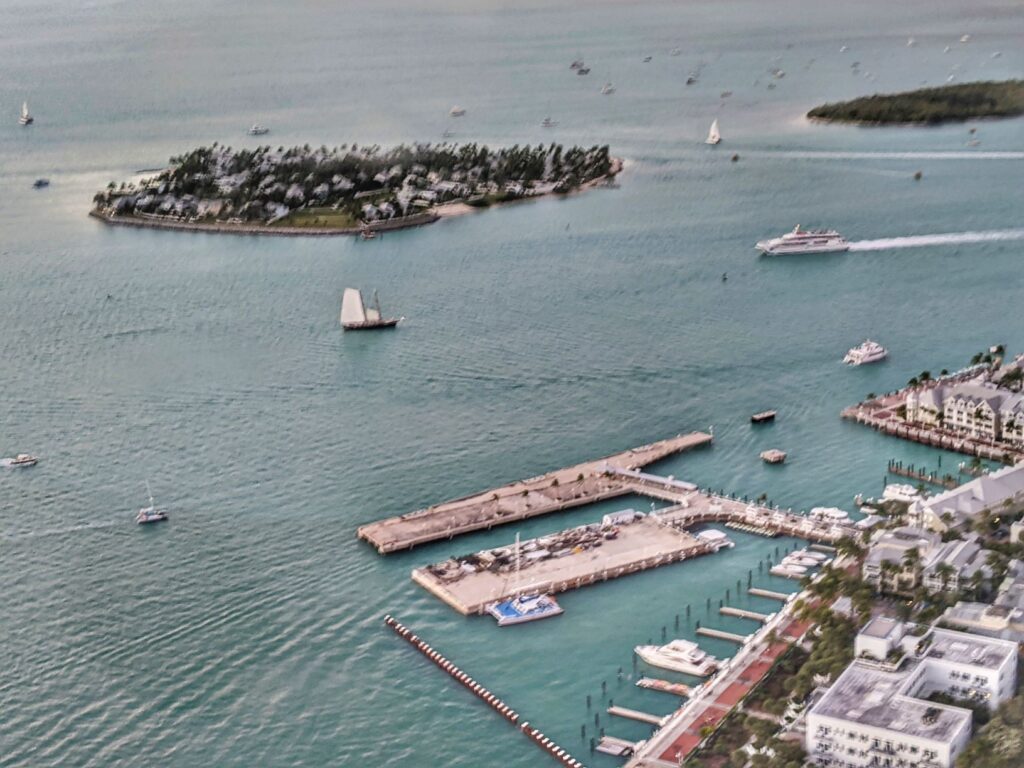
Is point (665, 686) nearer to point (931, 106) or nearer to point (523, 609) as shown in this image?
point (523, 609)

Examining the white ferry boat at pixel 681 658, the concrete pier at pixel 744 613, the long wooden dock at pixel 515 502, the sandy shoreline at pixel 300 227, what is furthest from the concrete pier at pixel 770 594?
the sandy shoreline at pixel 300 227

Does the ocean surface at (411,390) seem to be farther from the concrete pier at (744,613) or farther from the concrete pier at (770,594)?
the concrete pier at (770,594)

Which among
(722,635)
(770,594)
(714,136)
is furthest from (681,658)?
(714,136)

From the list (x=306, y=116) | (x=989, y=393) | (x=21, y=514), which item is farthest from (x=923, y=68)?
(x=21, y=514)

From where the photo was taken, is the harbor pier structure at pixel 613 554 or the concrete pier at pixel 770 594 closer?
the concrete pier at pixel 770 594

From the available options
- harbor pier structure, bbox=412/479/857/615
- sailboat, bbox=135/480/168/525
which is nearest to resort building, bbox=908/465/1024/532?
harbor pier structure, bbox=412/479/857/615

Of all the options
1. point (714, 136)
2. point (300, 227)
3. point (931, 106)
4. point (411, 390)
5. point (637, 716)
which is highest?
point (931, 106)
